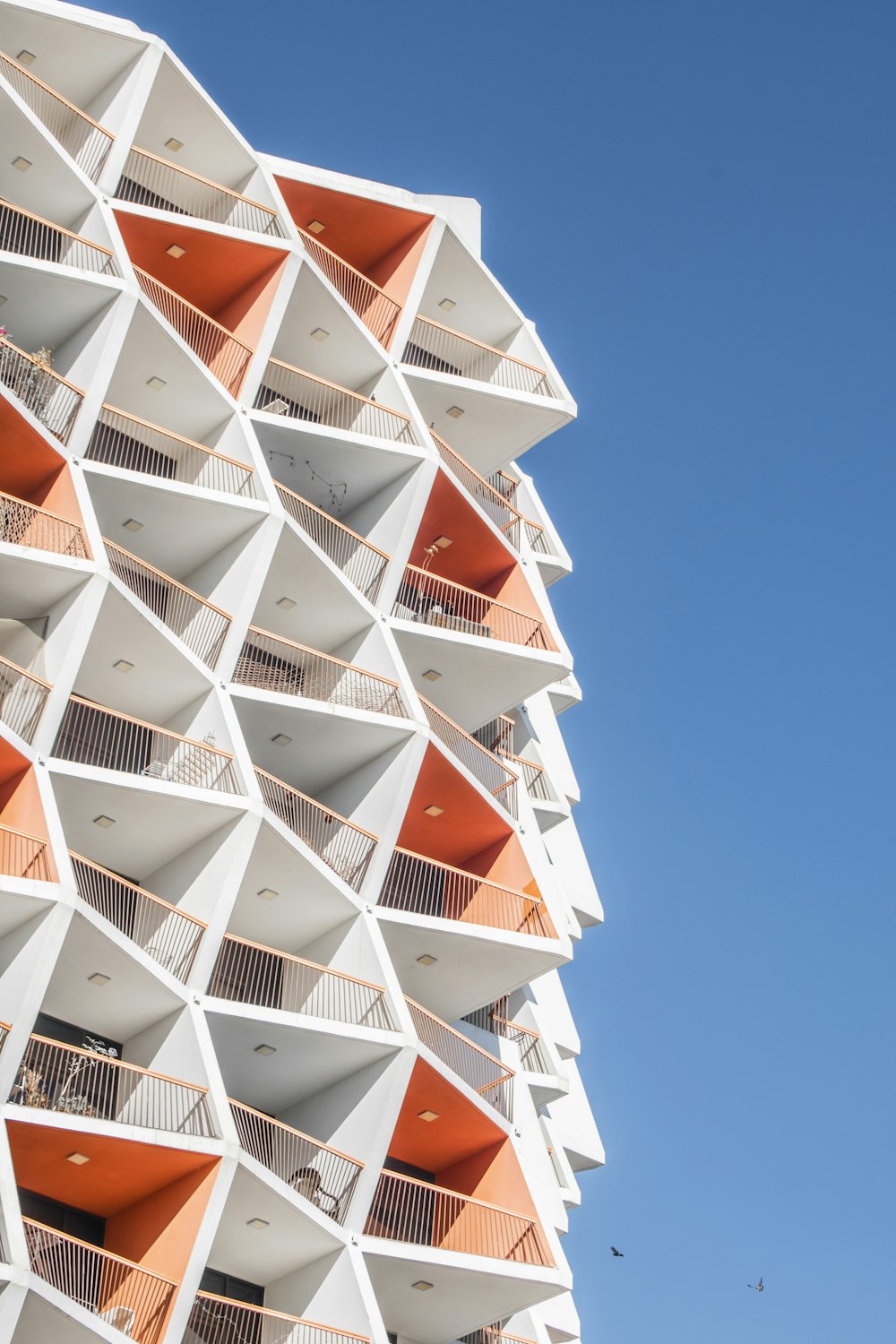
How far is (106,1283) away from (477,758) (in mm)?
15182

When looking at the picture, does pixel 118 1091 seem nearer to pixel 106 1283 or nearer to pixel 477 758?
pixel 106 1283

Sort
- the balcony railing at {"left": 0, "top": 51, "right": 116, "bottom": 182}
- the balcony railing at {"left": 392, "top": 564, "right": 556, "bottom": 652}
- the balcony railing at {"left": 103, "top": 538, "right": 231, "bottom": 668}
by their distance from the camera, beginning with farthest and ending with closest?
the balcony railing at {"left": 392, "top": 564, "right": 556, "bottom": 652} < the balcony railing at {"left": 0, "top": 51, "right": 116, "bottom": 182} < the balcony railing at {"left": 103, "top": 538, "right": 231, "bottom": 668}

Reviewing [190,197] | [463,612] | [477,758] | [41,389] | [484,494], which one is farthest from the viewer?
[484,494]

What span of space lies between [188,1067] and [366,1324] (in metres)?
5.08

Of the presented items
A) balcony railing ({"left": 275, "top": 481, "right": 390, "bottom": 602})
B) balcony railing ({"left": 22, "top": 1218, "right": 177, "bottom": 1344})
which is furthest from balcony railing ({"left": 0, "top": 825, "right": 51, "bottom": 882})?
balcony railing ({"left": 275, "top": 481, "right": 390, "bottom": 602})

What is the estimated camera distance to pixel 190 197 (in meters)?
40.5

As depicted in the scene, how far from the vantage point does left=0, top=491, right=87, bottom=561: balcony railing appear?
3206cm

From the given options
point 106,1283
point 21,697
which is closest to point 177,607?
point 21,697

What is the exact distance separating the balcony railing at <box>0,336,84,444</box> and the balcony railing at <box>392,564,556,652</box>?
8823mm

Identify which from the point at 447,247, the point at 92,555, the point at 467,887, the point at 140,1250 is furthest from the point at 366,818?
the point at 447,247

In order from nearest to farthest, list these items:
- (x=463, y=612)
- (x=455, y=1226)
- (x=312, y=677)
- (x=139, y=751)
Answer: (x=455, y=1226)
(x=139, y=751)
(x=312, y=677)
(x=463, y=612)

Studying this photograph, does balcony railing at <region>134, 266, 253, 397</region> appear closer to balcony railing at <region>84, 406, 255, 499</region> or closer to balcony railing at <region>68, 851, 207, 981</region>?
balcony railing at <region>84, 406, 255, 499</region>

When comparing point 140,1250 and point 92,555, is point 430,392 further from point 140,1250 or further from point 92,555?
point 140,1250

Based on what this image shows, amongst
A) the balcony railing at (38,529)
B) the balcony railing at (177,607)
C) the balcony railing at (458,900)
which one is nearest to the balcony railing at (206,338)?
the balcony railing at (177,607)
